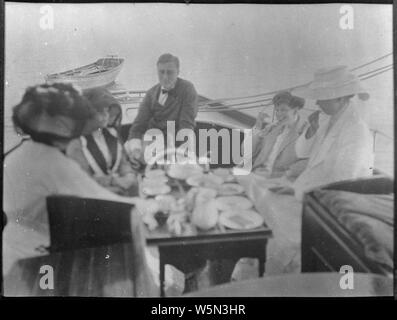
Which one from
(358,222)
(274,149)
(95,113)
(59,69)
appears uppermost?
(59,69)

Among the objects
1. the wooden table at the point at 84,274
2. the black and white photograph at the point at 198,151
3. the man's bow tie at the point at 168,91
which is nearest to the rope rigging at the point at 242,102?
the black and white photograph at the point at 198,151

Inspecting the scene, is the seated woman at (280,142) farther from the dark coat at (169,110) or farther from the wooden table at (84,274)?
the wooden table at (84,274)

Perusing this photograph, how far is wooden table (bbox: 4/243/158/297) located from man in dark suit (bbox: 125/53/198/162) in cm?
47

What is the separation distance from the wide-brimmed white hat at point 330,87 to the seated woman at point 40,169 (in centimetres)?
96

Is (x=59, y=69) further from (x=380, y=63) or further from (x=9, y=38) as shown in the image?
(x=380, y=63)

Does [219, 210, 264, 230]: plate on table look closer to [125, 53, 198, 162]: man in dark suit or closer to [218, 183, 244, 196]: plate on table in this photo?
[218, 183, 244, 196]: plate on table

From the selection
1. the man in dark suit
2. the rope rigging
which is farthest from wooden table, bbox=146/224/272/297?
the rope rigging

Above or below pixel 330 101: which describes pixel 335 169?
below

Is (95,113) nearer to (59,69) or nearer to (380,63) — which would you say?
(59,69)

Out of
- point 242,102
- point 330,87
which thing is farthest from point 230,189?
point 330,87

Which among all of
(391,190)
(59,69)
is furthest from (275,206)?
(59,69)

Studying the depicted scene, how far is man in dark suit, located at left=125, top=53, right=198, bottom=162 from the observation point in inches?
86.4

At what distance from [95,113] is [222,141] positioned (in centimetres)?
61

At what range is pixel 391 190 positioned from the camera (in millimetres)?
2188
